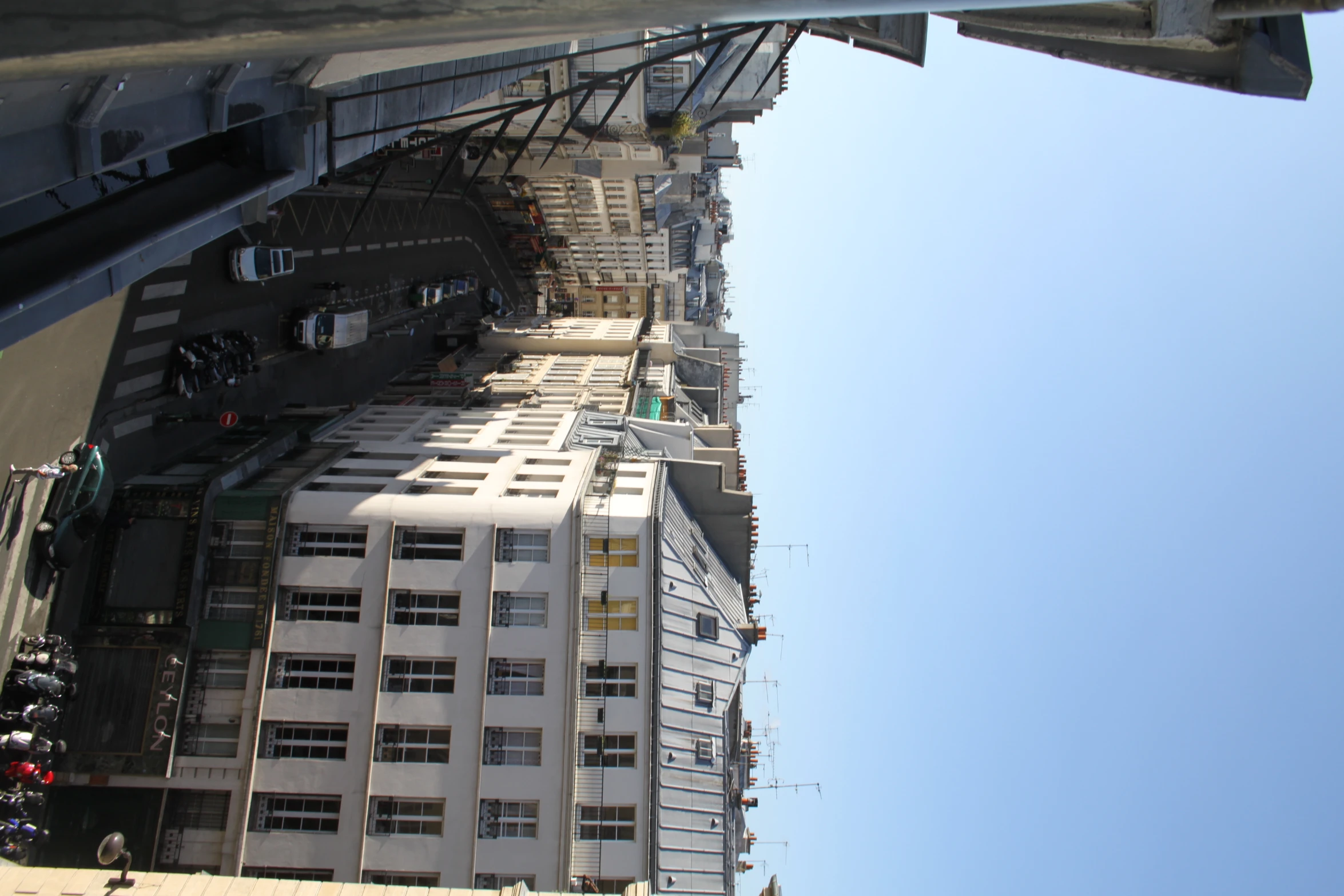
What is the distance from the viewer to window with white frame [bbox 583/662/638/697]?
28516 millimetres

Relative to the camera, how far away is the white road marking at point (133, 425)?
2859 cm

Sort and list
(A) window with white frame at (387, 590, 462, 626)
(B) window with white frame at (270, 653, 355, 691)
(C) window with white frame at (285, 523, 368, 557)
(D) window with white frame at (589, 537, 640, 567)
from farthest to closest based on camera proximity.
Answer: (D) window with white frame at (589, 537, 640, 567) → (C) window with white frame at (285, 523, 368, 557) → (A) window with white frame at (387, 590, 462, 626) → (B) window with white frame at (270, 653, 355, 691)

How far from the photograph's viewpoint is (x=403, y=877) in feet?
87.2

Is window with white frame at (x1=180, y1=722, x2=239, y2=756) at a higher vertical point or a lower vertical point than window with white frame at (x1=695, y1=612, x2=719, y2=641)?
lower

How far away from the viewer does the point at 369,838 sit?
87.3 feet

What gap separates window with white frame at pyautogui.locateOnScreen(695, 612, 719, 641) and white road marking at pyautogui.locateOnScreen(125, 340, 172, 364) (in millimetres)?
23514

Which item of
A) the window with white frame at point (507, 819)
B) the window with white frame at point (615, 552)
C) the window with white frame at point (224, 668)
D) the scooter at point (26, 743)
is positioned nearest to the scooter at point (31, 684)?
the scooter at point (26, 743)

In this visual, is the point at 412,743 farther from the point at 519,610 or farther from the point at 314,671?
the point at 519,610

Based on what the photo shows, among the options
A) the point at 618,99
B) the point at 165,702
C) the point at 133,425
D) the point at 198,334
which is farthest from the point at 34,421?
the point at 618,99

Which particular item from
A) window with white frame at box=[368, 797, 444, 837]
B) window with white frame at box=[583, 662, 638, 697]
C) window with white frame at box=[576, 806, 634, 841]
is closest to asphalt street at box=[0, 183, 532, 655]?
window with white frame at box=[368, 797, 444, 837]

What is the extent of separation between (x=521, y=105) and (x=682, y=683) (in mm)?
22435

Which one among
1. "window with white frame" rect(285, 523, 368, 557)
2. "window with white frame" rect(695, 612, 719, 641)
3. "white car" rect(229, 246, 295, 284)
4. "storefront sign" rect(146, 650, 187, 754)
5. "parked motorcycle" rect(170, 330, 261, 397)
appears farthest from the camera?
"white car" rect(229, 246, 295, 284)

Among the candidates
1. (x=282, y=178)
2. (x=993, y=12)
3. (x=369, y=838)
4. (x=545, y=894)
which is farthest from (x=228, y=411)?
(x=993, y=12)

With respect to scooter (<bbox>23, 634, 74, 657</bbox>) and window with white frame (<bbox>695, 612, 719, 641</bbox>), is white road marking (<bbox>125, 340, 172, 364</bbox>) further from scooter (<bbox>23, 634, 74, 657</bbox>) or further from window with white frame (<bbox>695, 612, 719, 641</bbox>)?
window with white frame (<bbox>695, 612, 719, 641</bbox>)
